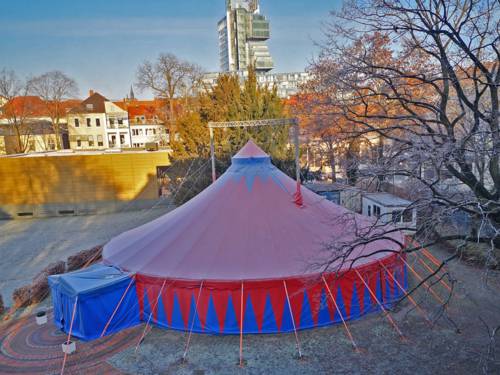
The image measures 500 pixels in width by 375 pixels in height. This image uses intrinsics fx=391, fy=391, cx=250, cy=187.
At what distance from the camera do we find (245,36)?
113750 millimetres

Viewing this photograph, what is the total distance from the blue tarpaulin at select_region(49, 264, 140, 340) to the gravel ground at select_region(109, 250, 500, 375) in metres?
0.79

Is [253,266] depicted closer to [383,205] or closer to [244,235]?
[244,235]

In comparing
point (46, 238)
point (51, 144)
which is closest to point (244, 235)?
point (46, 238)

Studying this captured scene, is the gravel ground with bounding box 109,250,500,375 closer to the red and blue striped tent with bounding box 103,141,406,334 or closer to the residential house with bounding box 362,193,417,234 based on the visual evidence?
the red and blue striped tent with bounding box 103,141,406,334

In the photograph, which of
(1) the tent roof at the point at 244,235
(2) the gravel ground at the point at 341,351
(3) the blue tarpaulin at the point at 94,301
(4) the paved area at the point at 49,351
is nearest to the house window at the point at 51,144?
(1) the tent roof at the point at 244,235

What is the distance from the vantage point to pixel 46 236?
19312mm

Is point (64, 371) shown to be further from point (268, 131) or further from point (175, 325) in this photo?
point (268, 131)

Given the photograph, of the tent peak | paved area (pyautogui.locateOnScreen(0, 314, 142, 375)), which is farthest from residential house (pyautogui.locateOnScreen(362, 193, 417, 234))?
paved area (pyautogui.locateOnScreen(0, 314, 142, 375))

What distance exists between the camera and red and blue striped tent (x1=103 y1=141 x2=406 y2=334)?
815cm

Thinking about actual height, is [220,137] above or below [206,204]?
above

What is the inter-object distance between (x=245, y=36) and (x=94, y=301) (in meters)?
115

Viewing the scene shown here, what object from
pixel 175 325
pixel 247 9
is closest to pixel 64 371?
pixel 175 325

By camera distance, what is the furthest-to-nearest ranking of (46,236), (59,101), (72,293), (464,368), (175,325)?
(59,101) → (46,236) → (175,325) → (72,293) → (464,368)

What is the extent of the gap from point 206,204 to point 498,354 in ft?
23.1
